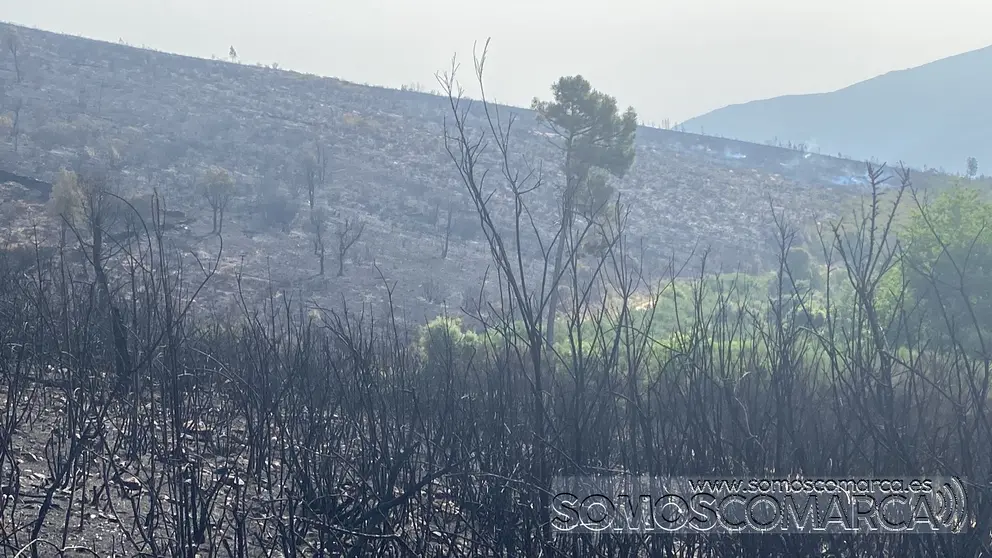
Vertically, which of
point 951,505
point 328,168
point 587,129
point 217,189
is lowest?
point 217,189

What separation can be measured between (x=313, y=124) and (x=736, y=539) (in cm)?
4543

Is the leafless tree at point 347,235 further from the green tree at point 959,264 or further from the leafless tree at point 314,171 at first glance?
the green tree at point 959,264

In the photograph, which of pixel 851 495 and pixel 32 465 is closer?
pixel 851 495

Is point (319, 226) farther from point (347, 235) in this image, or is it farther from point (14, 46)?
point (14, 46)

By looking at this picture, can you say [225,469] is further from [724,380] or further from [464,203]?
[464,203]

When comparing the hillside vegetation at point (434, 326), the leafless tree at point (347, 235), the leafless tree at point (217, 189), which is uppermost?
the hillside vegetation at point (434, 326)

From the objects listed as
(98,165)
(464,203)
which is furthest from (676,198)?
(98,165)

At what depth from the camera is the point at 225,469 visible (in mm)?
4160

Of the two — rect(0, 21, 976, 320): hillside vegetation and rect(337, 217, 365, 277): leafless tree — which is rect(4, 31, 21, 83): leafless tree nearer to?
rect(0, 21, 976, 320): hillside vegetation

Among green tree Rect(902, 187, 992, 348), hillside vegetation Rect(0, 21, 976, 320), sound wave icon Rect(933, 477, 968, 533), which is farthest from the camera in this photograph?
hillside vegetation Rect(0, 21, 976, 320)

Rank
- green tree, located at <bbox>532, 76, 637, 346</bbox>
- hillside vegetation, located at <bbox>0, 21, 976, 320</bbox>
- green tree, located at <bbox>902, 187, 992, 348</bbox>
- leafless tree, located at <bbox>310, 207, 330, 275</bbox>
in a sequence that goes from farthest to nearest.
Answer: hillside vegetation, located at <bbox>0, 21, 976, 320</bbox>, leafless tree, located at <bbox>310, 207, 330, 275</bbox>, green tree, located at <bbox>532, 76, 637, 346</bbox>, green tree, located at <bbox>902, 187, 992, 348</bbox>

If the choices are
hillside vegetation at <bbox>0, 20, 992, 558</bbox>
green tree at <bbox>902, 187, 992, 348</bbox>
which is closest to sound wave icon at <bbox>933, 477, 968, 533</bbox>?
hillside vegetation at <bbox>0, 20, 992, 558</bbox>

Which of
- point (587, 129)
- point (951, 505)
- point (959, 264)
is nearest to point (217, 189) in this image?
point (587, 129)

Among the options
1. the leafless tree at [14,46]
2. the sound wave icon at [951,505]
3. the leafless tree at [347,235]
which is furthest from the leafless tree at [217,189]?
the sound wave icon at [951,505]
